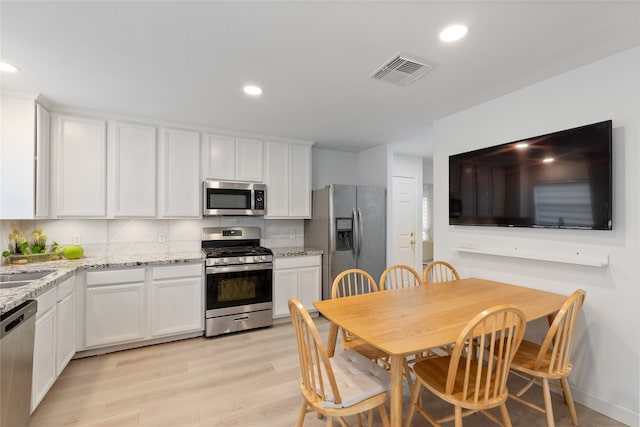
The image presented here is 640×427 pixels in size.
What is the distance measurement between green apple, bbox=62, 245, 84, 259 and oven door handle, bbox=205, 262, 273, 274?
1246mm

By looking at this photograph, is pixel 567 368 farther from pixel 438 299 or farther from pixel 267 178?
pixel 267 178

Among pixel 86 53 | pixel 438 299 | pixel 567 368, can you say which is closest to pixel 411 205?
pixel 438 299

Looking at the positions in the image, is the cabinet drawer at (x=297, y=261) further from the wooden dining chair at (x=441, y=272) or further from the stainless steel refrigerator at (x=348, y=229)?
the wooden dining chair at (x=441, y=272)

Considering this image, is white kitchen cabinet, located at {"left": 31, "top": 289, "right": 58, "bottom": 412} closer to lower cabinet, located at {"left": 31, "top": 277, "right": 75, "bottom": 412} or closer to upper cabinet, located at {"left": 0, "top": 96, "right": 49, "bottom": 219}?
lower cabinet, located at {"left": 31, "top": 277, "right": 75, "bottom": 412}

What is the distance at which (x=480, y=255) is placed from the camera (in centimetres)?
281

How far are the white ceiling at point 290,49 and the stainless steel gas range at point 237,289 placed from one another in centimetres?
161

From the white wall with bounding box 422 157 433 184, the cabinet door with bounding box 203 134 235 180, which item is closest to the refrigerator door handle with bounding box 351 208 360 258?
the cabinet door with bounding box 203 134 235 180

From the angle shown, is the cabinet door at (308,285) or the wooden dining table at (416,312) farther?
the cabinet door at (308,285)

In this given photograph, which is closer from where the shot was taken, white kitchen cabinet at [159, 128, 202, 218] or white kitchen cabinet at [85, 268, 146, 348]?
white kitchen cabinet at [85, 268, 146, 348]

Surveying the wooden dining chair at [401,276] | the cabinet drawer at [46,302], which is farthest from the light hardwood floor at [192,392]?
the wooden dining chair at [401,276]

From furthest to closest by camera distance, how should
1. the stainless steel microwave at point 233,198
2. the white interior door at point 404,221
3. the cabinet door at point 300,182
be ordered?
1. the white interior door at point 404,221
2. the cabinet door at point 300,182
3. the stainless steel microwave at point 233,198

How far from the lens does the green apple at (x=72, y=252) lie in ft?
9.59

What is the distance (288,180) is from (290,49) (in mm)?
2209

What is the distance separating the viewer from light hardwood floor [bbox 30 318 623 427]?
6.41 ft
